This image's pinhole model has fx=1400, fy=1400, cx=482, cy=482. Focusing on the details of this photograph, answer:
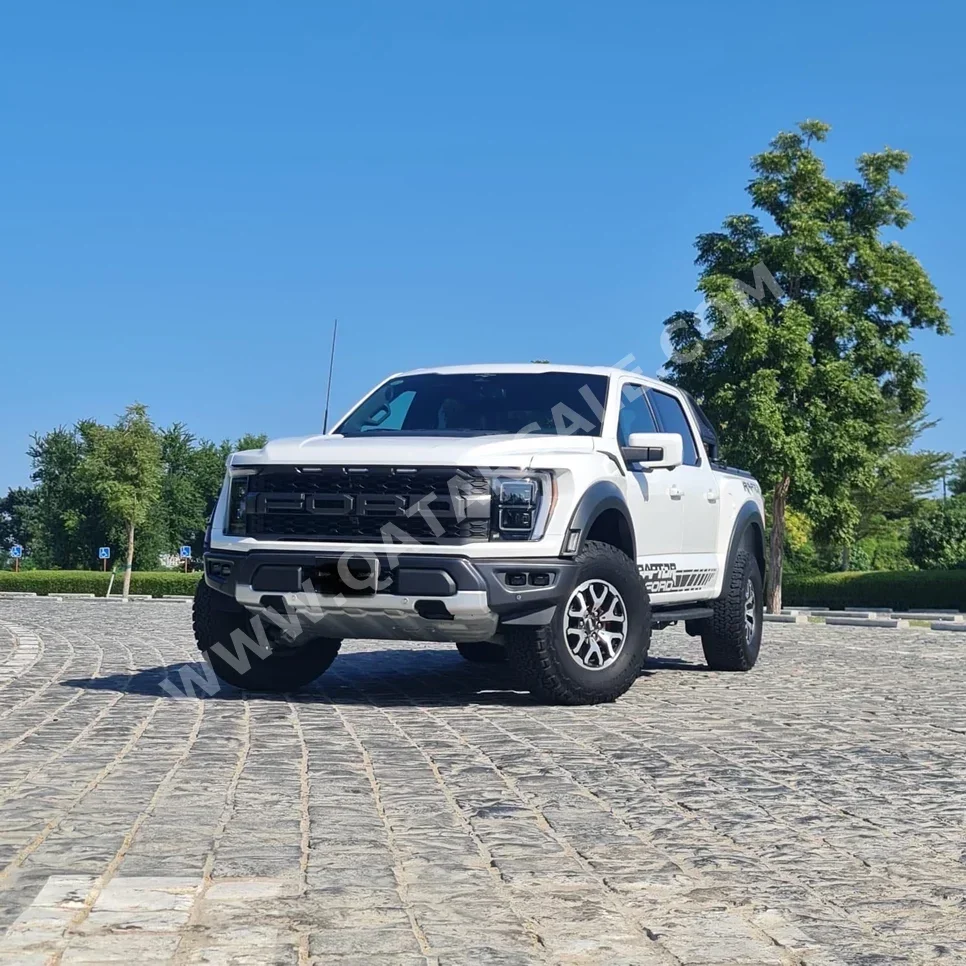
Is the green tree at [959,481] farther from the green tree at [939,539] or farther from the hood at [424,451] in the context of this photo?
the hood at [424,451]

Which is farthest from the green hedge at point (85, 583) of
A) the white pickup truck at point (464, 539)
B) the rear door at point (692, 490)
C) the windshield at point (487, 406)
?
the white pickup truck at point (464, 539)

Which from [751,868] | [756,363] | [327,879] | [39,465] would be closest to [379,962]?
[327,879]

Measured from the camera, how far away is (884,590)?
1726 inches

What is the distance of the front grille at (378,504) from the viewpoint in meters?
7.91

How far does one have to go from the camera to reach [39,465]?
90000 mm

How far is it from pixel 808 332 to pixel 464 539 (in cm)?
3031

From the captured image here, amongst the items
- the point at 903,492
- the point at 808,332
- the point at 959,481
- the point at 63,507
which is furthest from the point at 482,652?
the point at 959,481

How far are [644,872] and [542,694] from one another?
4.08 metres

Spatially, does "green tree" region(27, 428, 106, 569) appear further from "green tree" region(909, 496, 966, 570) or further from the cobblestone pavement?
the cobblestone pavement

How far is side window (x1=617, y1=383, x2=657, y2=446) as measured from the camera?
30.5ft

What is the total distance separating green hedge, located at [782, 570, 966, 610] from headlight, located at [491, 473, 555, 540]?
35.9 metres

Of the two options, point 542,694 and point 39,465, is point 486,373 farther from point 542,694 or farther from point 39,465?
point 39,465

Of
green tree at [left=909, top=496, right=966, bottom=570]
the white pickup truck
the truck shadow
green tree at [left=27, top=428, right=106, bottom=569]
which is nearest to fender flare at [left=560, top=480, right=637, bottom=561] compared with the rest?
the white pickup truck

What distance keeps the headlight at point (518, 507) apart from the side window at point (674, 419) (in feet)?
8.11
